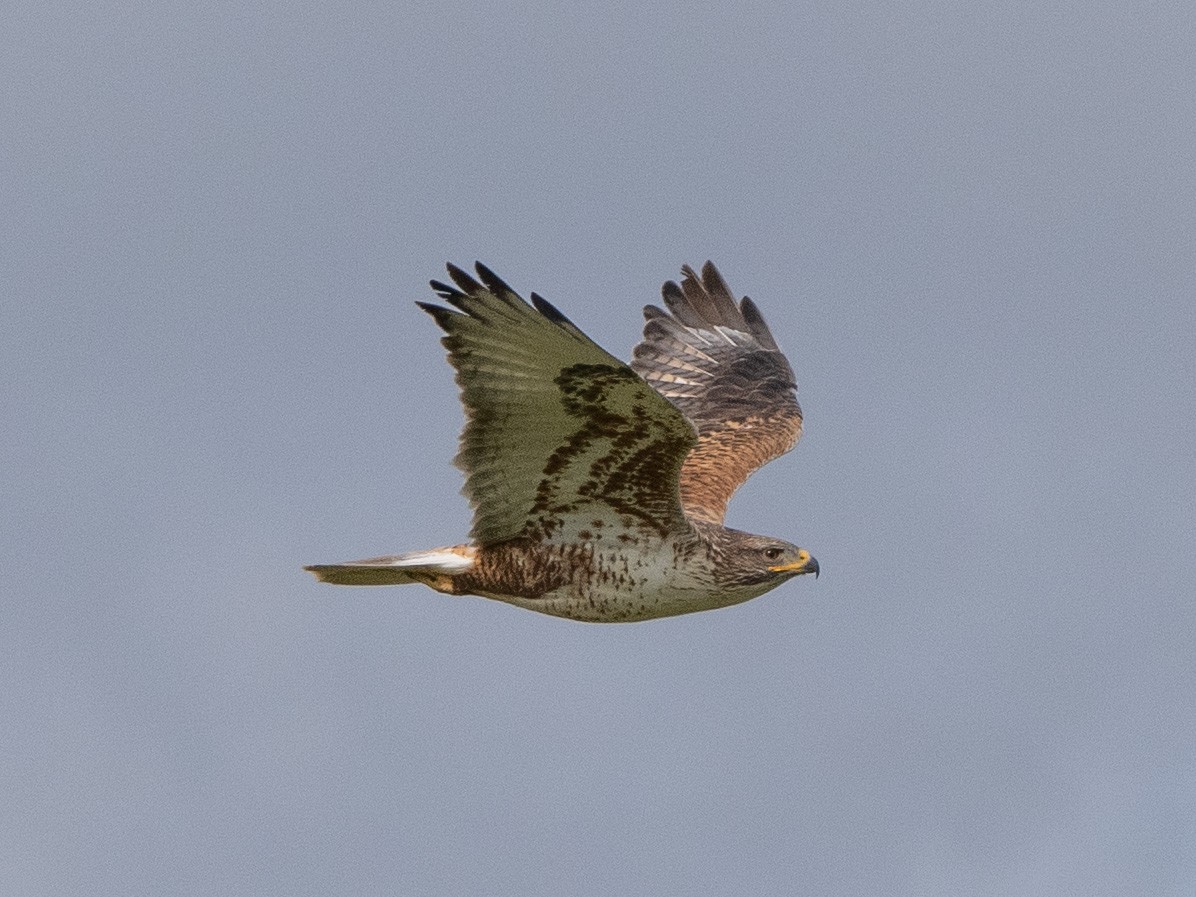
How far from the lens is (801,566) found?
1190 cm

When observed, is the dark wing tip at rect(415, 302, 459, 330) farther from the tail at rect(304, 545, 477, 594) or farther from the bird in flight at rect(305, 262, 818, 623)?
the tail at rect(304, 545, 477, 594)

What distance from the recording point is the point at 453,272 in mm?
10367

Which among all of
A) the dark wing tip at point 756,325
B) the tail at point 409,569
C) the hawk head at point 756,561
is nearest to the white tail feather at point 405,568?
the tail at point 409,569

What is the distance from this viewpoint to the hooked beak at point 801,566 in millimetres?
11820

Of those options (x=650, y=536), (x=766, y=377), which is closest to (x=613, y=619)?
(x=650, y=536)

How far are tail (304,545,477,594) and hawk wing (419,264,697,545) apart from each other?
178 mm

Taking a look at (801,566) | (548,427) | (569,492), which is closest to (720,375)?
(801,566)

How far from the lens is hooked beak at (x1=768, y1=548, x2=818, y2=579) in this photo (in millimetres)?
11820

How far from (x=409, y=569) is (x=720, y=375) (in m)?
4.50

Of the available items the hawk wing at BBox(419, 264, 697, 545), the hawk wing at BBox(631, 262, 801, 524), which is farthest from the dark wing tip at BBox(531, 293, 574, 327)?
the hawk wing at BBox(631, 262, 801, 524)

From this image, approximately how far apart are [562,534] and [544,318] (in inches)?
76.1

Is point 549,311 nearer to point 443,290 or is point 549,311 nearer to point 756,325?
point 443,290

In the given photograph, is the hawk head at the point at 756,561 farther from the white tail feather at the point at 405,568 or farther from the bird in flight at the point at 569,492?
the white tail feather at the point at 405,568

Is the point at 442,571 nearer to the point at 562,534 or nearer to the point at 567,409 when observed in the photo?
the point at 562,534
